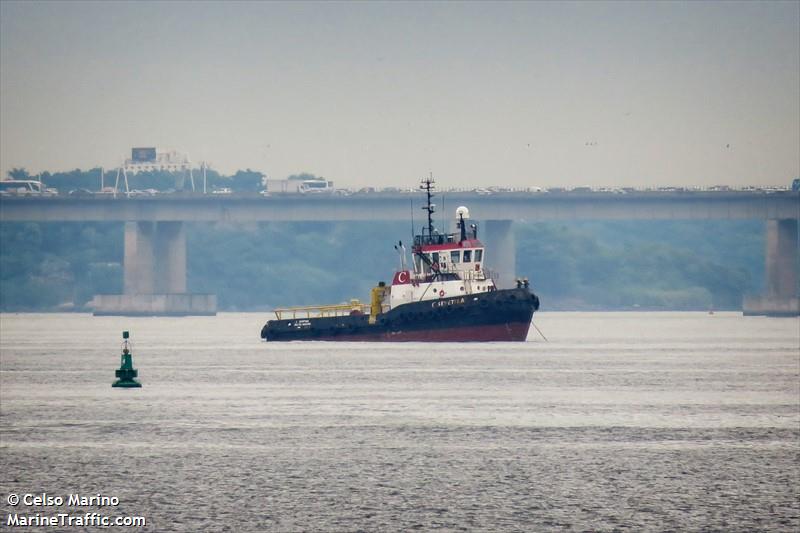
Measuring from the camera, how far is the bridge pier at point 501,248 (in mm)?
188363

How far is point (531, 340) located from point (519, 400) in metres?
60.7

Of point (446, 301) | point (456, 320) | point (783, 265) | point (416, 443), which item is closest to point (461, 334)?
point (456, 320)

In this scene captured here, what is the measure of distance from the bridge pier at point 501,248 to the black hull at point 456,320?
76.7 metres

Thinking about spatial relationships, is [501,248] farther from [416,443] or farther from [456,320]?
[416,443]

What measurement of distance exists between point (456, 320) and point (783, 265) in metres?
95.2

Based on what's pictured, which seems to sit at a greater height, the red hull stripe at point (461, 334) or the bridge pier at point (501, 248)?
the bridge pier at point (501, 248)

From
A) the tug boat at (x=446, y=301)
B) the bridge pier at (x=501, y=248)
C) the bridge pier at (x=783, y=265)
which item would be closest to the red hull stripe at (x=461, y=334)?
the tug boat at (x=446, y=301)

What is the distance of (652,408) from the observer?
181 feet

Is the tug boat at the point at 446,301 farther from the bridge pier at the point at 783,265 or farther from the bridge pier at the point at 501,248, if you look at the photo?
the bridge pier at the point at 783,265

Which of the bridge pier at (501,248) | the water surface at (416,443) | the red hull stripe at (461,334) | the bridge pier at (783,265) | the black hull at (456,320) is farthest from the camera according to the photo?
the bridge pier at (783,265)

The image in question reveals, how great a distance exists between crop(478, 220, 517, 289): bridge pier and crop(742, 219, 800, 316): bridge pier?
99.9ft

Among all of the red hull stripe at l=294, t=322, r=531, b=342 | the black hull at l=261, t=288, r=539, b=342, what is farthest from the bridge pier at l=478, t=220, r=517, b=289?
the black hull at l=261, t=288, r=539, b=342

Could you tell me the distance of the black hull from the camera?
104000mm

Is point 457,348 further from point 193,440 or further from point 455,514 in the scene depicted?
point 455,514
